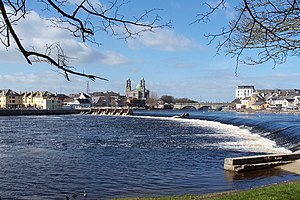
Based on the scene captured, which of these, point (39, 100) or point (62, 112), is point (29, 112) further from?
point (39, 100)

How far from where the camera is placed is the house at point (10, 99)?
588 ft

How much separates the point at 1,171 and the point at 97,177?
496 centimetres

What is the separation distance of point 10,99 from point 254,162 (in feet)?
578

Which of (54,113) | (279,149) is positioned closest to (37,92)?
(54,113)

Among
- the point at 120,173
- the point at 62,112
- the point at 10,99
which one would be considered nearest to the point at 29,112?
the point at 62,112

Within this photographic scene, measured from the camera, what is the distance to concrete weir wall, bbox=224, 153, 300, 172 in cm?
1866

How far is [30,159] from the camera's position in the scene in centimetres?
2380

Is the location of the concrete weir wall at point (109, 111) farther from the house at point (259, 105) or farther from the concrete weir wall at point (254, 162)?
the concrete weir wall at point (254, 162)

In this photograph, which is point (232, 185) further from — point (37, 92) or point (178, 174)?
point (37, 92)

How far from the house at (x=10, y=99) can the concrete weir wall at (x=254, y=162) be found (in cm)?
17045

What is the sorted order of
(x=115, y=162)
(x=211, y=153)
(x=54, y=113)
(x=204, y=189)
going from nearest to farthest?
(x=204, y=189) < (x=115, y=162) < (x=211, y=153) < (x=54, y=113)

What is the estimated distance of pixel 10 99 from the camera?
182 m

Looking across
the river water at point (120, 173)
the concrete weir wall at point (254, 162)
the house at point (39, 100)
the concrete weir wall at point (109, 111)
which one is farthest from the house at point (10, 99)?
the concrete weir wall at point (254, 162)

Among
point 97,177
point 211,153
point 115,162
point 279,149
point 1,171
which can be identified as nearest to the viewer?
point 97,177
